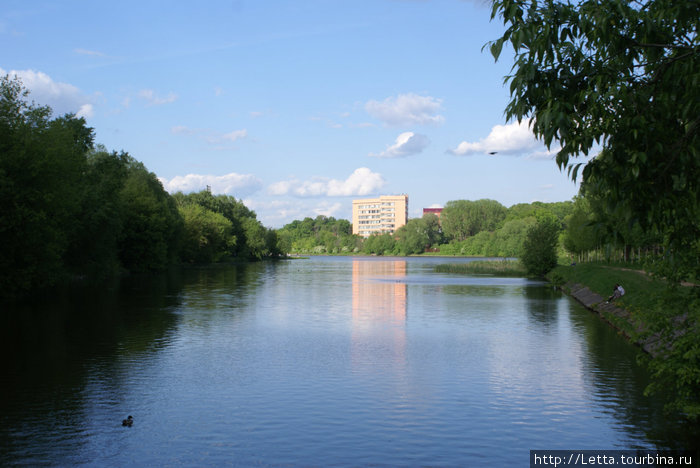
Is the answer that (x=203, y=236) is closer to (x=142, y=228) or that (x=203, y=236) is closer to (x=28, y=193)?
(x=142, y=228)

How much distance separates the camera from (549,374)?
20422 mm

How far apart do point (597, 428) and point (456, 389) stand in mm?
4628

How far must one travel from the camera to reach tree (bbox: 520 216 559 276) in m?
77.0

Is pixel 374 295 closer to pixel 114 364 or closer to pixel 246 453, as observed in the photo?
pixel 114 364

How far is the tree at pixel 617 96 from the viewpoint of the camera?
306 inches

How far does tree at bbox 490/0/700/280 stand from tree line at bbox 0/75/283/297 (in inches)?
1496

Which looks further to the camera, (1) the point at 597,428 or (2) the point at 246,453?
(1) the point at 597,428

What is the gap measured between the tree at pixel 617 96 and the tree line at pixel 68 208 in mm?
37992

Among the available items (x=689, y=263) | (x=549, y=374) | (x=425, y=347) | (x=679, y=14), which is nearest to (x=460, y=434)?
(x=689, y=263)

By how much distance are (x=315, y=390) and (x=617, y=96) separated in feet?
A: 41.6

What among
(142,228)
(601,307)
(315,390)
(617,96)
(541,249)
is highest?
(142,228)

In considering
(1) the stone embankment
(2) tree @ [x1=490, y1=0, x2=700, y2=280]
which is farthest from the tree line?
(2) tree @ [x1=490, y1=0, x2=700, y2=280]

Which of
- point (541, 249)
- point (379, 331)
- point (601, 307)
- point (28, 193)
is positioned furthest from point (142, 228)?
point (601, 307)

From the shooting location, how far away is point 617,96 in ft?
25.9
